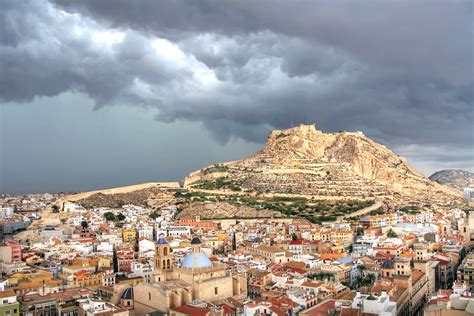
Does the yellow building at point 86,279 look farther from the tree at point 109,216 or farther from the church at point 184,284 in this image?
the tree at point 109,216

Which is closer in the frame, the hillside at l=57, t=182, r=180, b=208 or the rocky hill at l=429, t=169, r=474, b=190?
the hillside at l=57, t=182, r=180, b=208

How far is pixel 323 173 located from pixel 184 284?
51973 mm

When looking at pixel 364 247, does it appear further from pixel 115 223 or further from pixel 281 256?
pixel 115 223

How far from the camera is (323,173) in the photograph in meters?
69.4

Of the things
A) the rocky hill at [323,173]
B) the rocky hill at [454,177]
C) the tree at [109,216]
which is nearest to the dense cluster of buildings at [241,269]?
the tree at [109,216]

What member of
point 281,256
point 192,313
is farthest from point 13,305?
point 281,256

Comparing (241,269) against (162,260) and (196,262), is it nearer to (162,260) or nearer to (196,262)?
(162,260)

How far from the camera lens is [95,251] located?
3284cm

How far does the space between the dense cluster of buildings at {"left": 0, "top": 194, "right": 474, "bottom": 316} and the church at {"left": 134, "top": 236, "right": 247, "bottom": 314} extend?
40mm

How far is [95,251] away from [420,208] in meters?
38.3

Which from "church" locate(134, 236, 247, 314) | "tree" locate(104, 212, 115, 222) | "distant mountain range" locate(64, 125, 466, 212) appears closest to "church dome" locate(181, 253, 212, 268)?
"church" locate(134, 236, 247, 314)

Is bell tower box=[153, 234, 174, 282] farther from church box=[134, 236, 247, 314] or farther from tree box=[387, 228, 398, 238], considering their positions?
tree box=[387, 228, 398, 238]

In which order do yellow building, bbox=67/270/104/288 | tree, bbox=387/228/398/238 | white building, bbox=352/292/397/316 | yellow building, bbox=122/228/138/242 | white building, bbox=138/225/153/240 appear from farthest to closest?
white building, bbox=138/225/153/240
yellow building, bbox=122/228/138/242
tree, bbox=387/228/398/238
yellow building, bbox=67/270/104/288
white building, bbox=352/292/397/316

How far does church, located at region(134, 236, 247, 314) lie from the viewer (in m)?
18.4
